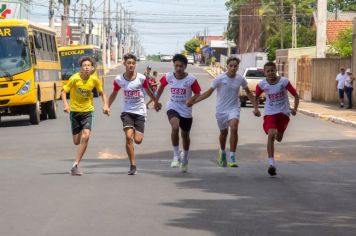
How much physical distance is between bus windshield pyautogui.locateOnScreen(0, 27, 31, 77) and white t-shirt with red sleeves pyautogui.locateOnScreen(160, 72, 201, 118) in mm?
15084

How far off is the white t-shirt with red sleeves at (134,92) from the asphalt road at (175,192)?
3.26 feet

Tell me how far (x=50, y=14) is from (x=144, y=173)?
166ft

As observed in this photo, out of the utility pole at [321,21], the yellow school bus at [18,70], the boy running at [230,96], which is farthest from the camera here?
the utility pole at [321,21]

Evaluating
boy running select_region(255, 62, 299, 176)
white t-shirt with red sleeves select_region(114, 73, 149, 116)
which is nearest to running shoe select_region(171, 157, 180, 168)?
white t-shirt with red sleeves select_region(114, 73, 149, 116)

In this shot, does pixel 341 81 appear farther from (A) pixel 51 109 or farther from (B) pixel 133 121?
(B) pixel 133 121

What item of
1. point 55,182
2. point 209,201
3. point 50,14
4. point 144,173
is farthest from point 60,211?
point 50,14

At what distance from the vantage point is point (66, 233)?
8.62 meters

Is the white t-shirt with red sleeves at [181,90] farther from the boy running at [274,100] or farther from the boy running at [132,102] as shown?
the boy running at [274,100]

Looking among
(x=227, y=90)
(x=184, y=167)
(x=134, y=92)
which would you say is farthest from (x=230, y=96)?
(x=134, y=92)

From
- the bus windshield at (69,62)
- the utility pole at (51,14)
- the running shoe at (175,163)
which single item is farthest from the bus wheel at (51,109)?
the utility pole at (51,14)

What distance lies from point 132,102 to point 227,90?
1.63 metres

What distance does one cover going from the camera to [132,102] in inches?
544

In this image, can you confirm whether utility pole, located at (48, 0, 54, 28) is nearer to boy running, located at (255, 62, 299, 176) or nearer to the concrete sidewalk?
the concrete sidewalk

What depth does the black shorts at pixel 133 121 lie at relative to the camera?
542 inches
